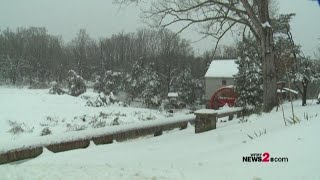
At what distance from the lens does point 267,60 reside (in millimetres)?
16094

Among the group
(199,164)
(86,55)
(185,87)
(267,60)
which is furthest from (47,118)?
(86,55)

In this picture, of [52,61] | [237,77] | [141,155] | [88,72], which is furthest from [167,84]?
[141,155]

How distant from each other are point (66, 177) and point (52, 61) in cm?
8796

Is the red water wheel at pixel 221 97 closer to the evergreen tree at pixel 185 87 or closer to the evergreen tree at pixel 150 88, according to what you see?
the evergreen tree at pixel 150 88

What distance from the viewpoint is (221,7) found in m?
16.8

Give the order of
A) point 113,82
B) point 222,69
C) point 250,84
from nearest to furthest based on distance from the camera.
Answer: point 250,84 → point 113,82 → point 222,69

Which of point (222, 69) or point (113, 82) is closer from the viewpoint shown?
point (113, 82)

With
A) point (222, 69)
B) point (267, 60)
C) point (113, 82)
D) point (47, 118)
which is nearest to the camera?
point (267, 60)

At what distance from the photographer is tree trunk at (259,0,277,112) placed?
15906 mm

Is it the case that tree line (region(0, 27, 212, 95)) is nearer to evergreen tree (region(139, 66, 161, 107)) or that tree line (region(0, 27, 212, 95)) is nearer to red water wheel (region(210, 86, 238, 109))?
evergreen tree (region(139, 66, 161, 107))

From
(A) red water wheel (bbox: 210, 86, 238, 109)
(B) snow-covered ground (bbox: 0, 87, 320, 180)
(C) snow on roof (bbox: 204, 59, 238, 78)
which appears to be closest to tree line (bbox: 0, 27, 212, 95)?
(C) snow on roof (bbox: 204, 59, 238, 78)

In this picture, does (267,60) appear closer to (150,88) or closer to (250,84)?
(250,84)

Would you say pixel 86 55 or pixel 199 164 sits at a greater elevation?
pixel 86 55

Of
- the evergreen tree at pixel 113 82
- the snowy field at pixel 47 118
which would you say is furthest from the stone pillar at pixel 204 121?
the evergreen tree at pixel 113 82
